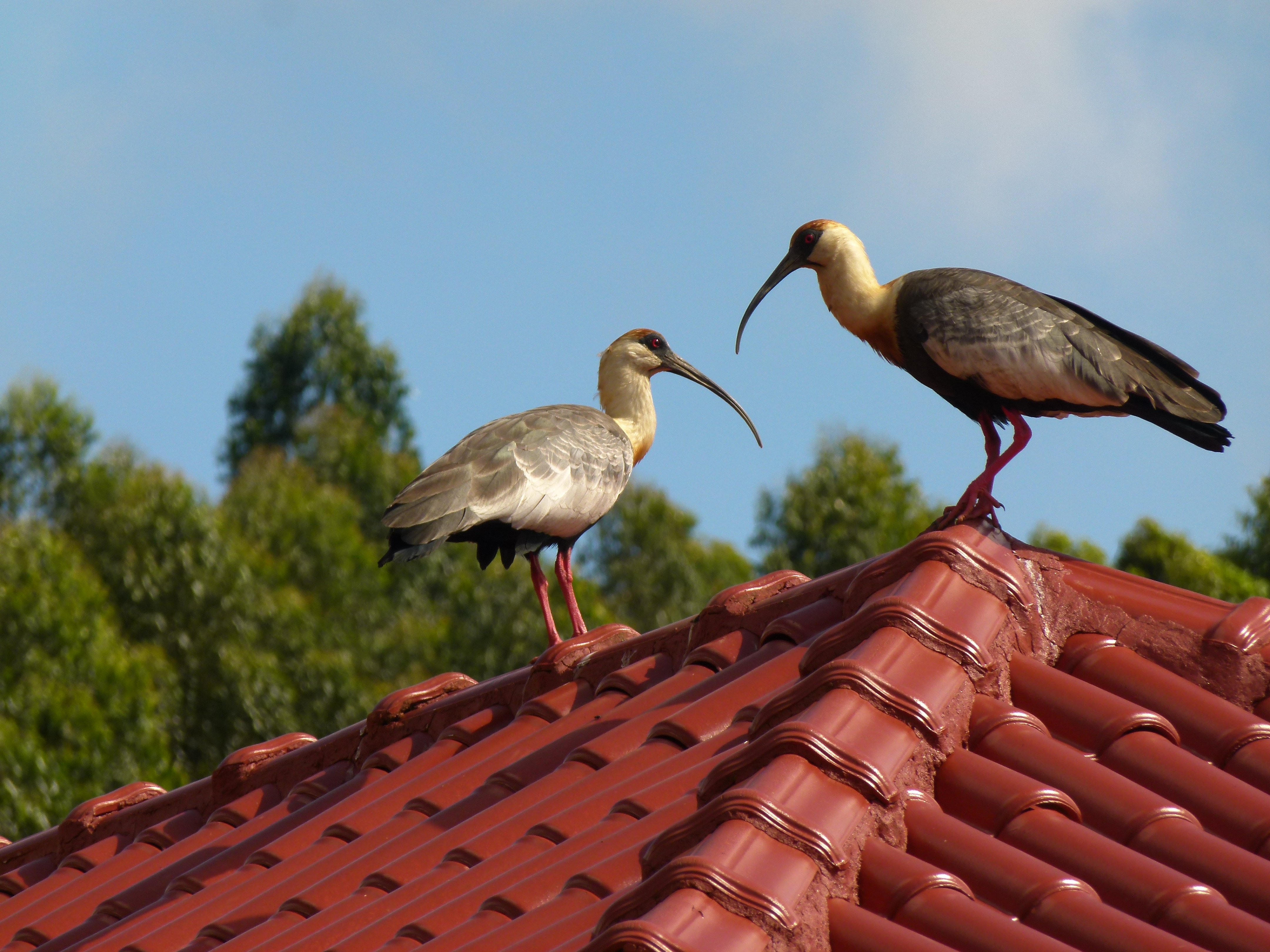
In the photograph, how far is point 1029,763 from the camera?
313cm

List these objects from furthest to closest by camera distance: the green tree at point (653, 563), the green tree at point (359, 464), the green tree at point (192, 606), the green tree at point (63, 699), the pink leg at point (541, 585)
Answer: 1. the green tree at point (359, 464)
2. the green tree at point (653, 563)
3. the green tree at point (192, 606)
4. the green tree at point (63, 699)
5. the pink leg at point (541, 585)

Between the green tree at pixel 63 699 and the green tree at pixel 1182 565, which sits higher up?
the green tree at pixel 1182 565

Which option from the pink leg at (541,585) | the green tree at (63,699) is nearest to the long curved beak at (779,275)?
the pink leg at (541,585)

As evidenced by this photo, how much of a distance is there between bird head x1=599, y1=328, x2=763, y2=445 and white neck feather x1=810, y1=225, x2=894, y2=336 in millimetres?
3478

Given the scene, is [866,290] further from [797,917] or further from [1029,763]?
[797,917]

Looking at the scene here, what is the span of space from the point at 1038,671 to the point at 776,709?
725mm

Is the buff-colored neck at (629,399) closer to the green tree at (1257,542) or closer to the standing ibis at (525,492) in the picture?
the standing ibis at (525,492)

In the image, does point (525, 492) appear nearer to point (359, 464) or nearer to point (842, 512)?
point (842, 512)

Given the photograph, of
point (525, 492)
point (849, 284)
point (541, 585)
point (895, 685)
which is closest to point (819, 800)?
point (895, 685)

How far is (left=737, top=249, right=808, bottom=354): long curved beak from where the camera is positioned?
5.41 metres

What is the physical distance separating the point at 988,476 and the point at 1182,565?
21.7 meters

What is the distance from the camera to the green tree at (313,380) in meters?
39.9

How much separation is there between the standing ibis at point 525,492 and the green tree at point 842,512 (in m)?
20.0

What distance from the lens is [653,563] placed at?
102ft
